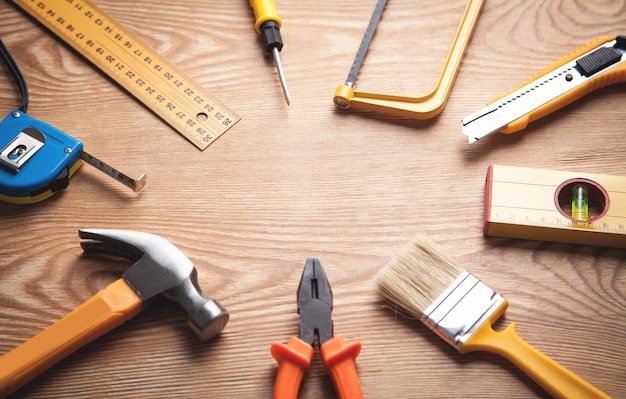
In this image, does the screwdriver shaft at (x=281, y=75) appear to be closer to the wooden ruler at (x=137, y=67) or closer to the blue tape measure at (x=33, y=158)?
the wooden ruler at (x=137, y=67)

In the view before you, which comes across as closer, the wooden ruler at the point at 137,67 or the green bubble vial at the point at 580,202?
the green bubble vial at the point at 580,202

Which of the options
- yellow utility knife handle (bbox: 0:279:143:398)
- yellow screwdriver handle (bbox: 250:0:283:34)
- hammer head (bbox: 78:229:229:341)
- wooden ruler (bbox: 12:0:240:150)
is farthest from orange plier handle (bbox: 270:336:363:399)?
yellow screwdriver handle (bbox: 250:0:283:34)

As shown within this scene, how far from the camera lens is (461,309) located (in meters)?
1.00

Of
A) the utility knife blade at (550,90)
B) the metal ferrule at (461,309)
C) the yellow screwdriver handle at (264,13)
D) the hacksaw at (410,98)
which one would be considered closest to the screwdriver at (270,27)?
the yellow screwdriver handle at (264,13)

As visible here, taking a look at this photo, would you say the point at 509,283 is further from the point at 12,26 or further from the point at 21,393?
the point at 12,26

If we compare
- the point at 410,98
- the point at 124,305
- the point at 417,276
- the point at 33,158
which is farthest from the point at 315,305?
the point at 33,158

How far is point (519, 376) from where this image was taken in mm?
996

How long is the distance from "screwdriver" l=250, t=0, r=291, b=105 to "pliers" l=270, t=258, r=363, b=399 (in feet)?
1.37

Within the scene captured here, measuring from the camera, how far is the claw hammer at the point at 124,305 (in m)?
0.94

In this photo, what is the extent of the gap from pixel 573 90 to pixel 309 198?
0.51m

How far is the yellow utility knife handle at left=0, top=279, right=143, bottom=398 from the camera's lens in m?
0.93

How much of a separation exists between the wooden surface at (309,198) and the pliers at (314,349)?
0.06 m

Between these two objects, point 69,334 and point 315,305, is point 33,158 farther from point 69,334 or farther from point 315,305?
point 315,305

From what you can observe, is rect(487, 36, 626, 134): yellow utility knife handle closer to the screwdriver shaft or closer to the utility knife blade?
the utility knife blade
